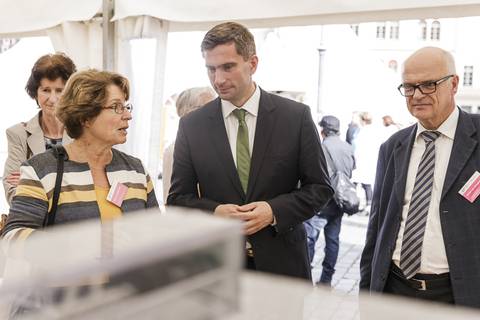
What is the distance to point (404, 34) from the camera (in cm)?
2039

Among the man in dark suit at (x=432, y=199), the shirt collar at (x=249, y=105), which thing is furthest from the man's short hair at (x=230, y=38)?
the man in dark suit at (x=432, y=199)

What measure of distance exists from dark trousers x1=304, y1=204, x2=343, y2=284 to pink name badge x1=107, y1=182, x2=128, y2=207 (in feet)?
10.3

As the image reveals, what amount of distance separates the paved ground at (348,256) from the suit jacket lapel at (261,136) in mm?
2054

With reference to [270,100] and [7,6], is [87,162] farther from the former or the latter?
[7,6]

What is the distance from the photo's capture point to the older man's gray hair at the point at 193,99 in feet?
10.2

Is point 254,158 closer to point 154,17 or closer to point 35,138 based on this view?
point 35,138

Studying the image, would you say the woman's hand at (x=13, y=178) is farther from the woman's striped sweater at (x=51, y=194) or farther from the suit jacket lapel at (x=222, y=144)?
the suit jacket lapel at (x=222, y=144)

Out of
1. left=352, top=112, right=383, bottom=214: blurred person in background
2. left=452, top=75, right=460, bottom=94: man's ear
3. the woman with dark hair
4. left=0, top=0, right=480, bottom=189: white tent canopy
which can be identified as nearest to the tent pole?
left=0, top=0, right=480, bottom=189: white tent canopy

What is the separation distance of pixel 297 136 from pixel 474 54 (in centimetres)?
1070

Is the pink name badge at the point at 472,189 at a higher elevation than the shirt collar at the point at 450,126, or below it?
below

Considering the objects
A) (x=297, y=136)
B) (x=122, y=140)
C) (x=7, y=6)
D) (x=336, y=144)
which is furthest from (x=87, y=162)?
(x=336, y=144)

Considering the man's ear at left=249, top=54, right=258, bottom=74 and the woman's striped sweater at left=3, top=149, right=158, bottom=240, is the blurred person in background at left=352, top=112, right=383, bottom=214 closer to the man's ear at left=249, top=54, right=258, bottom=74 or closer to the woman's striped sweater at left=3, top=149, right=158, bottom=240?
the man's ear at left=249, top=54, right=258, bottom=74

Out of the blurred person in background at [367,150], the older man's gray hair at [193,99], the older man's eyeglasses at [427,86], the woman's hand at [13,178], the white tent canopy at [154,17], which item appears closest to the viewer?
the older man's eyeglasses at [427,86]

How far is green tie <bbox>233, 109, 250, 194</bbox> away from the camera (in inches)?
78.9
